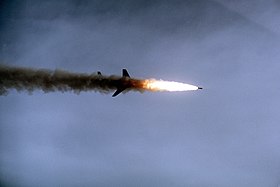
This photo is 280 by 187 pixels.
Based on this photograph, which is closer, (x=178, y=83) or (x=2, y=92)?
(x=2, y=92)

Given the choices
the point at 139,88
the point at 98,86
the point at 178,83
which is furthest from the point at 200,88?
the point at 98,86

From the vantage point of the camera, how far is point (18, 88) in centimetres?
5984

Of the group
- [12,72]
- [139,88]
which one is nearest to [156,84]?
[139,88]

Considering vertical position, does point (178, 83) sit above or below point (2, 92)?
above

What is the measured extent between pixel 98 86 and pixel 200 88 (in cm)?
1463

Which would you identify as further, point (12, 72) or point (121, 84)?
point (121, 84)

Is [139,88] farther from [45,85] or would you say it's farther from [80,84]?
[45,85]

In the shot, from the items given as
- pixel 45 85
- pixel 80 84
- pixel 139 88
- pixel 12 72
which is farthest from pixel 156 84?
pixel 12 72

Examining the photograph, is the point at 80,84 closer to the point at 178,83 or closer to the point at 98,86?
the point at 98,86

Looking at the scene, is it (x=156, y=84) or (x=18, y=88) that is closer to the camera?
(x=18, y=88)

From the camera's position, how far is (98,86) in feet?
213

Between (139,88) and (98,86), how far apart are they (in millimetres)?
5955

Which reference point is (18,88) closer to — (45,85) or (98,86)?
(45,85)

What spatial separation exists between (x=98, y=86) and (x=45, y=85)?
7.57 m
